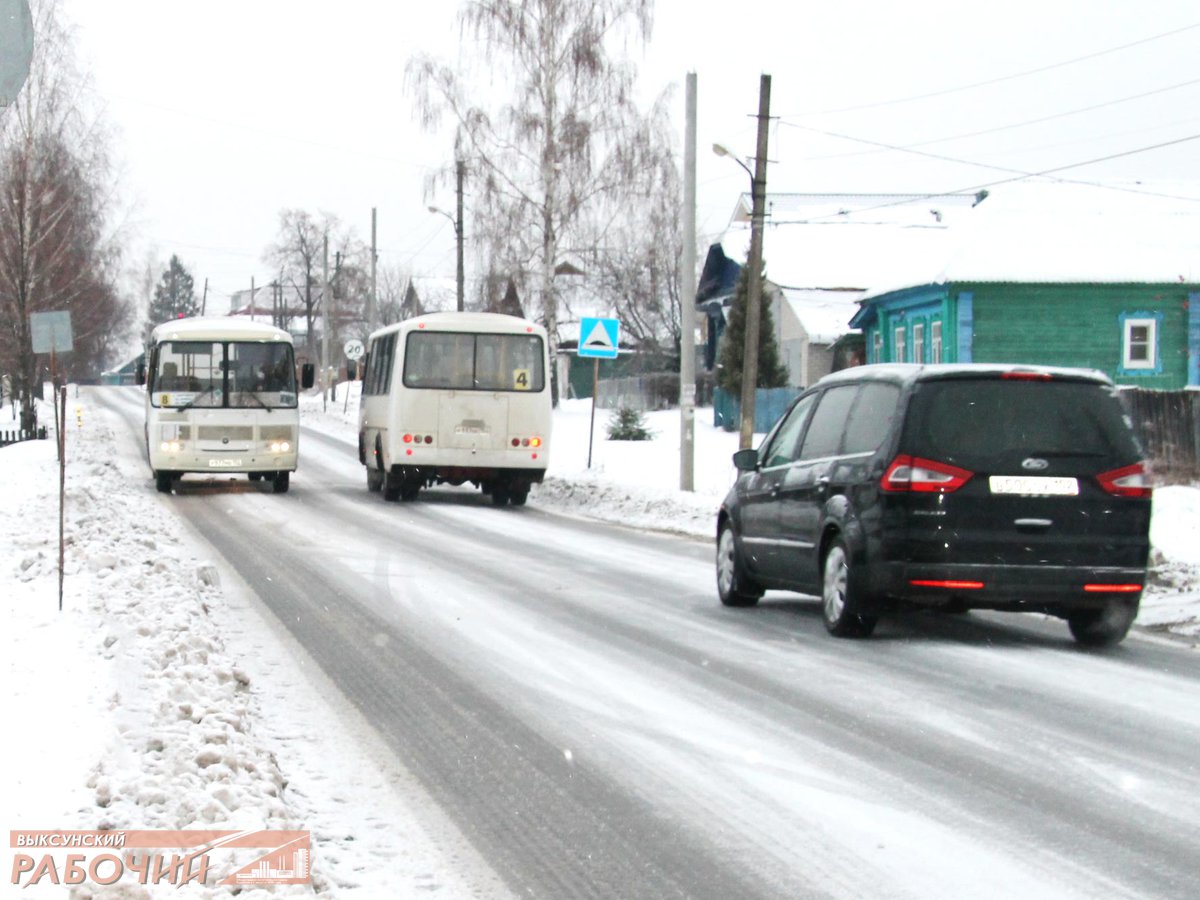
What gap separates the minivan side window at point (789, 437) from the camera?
1150 cm

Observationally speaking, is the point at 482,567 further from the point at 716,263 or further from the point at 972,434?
the point at 716,263

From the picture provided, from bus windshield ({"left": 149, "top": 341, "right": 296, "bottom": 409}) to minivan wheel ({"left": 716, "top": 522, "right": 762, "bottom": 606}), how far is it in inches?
599

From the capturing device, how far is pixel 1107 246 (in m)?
40.6

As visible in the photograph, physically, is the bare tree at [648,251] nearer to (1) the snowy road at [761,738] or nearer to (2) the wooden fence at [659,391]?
(2) the wooden fence at [659,391]

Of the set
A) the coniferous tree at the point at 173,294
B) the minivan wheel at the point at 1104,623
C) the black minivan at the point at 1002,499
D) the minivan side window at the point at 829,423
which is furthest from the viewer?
the coniferous tree at the point at 173,294

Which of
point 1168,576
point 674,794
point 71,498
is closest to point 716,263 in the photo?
point 71,498

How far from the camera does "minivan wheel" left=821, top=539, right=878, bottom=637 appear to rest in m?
10.0

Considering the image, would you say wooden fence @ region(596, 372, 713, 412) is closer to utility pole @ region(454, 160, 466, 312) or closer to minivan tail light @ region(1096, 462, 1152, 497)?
utility pole @ region(454, 160, 466, 312)

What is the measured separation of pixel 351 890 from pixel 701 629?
6116mm

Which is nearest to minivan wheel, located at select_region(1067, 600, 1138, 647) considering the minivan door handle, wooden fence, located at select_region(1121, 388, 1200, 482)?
the minivan door handle

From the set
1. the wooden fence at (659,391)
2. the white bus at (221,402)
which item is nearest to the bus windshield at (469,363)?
the white bus at (221,402)

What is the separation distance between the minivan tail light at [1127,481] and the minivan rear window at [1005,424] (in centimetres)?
7

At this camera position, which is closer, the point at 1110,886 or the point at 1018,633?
the point at 1110,886

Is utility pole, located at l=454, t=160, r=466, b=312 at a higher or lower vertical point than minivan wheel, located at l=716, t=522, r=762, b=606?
higher
